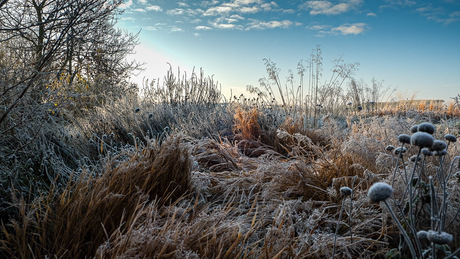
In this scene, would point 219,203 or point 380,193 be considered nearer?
point 380,193

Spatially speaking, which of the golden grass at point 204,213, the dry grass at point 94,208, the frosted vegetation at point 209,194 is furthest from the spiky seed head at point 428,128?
the dry grass at point 94,208

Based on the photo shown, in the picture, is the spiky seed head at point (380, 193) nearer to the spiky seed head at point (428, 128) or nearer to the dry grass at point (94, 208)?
the spiky seed head at point (428, 128)

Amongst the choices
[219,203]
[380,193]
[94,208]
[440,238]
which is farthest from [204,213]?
[440,238]

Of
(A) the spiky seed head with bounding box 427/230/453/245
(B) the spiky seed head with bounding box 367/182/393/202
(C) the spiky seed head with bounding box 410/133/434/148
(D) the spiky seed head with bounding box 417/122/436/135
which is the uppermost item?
(D) the spiky seed head with bounding box 417/122/436/135

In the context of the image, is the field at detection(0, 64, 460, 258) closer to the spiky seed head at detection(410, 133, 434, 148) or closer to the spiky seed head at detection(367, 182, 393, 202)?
the spiky seed head at detection(410, 133, 434, 148)

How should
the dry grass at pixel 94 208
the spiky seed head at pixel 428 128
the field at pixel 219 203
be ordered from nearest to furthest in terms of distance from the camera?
the spiky seed head at pixel 428 128, the field at pixel 219 203, the dry grass at pixel 94 208

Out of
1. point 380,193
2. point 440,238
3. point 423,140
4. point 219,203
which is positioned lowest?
point 219,203

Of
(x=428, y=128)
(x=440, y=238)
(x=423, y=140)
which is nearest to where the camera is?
(x=440, y=238)

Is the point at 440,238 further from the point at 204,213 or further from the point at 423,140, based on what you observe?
the point at 204,213

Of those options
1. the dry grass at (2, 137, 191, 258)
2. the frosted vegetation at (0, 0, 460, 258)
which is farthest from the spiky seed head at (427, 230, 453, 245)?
the dry grass at (2, 137, 191, 258)

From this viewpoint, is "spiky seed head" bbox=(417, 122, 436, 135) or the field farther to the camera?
the field

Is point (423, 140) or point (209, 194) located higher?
point (423, 140)

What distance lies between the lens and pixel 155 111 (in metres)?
5.94

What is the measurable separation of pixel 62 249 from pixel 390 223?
203 cm
